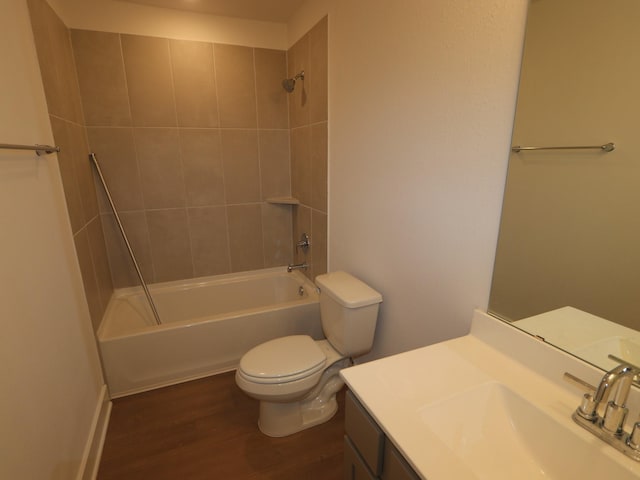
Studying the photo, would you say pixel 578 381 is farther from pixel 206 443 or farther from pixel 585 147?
pixel 206 443

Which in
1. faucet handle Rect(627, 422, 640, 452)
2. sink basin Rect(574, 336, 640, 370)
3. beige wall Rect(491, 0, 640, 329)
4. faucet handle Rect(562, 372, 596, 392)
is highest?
beige wall Rect(491, 0, 640, 329)

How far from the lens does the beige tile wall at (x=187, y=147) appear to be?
2.19m

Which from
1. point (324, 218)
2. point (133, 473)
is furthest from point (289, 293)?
point (133, 473)

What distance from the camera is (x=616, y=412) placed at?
68 cm

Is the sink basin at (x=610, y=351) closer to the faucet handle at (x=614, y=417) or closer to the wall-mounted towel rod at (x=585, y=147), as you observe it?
the faucet handle at (x=614, y=417)

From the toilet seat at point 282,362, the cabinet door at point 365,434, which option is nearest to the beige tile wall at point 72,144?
the toilet seat at point 282,362

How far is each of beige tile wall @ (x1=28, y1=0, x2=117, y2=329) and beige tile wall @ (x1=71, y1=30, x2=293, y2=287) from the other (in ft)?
0.41

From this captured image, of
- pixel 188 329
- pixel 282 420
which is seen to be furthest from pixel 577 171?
pixel 188 329

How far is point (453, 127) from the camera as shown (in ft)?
3.76

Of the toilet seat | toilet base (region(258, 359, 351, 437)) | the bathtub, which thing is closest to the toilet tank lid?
the toilet seat

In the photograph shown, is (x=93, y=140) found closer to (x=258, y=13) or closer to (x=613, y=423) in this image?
(x=258, y=13)

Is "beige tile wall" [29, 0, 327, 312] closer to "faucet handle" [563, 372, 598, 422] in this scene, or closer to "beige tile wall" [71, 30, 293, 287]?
"beige tile wall" [71, 30, 293, 287]

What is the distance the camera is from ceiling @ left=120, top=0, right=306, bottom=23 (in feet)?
6.81

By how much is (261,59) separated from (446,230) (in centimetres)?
203
